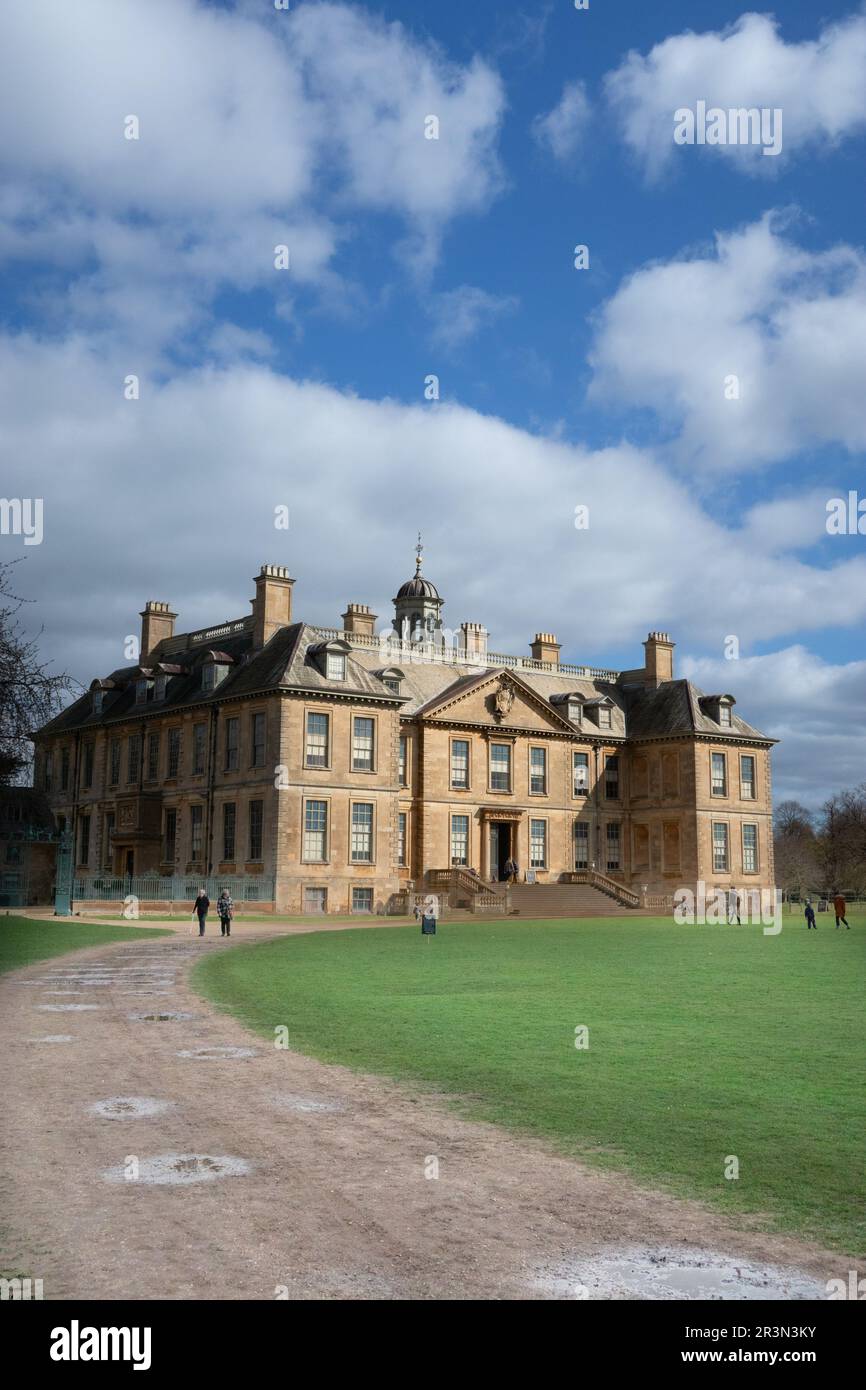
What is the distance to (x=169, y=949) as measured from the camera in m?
29.7

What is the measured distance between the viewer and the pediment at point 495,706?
6312 cm

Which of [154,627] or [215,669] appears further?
[154,627]

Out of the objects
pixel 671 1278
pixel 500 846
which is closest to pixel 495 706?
pixel 500 846

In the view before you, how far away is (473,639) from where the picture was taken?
7000 cm

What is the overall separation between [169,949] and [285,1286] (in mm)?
24589

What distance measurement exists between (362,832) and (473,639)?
56.0 feet

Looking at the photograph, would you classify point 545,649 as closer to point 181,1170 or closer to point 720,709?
point 720,709

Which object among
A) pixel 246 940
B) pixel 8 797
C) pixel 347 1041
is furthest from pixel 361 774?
pixel 347 1041

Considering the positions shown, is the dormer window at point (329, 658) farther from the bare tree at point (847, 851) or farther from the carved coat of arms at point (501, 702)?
the bare tree at point (847, 851)

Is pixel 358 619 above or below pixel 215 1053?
above

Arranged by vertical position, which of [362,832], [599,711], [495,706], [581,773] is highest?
[599,711]

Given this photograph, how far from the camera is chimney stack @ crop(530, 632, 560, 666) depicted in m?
73.9

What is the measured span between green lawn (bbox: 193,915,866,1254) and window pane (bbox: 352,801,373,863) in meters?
28.0
